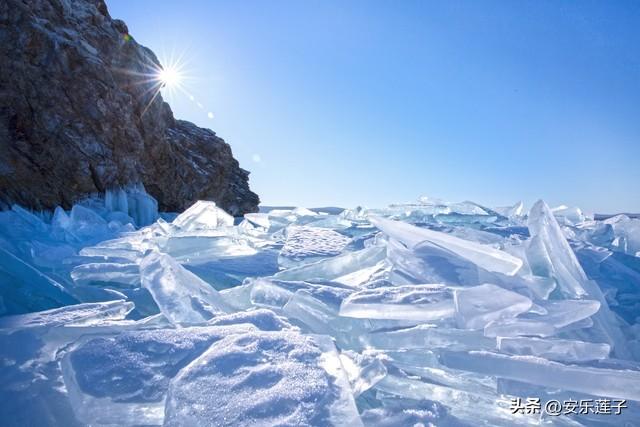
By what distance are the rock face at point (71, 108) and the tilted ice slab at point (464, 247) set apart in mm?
7075

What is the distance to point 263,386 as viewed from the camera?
0.82m

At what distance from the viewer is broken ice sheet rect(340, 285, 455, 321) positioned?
118 centimetres

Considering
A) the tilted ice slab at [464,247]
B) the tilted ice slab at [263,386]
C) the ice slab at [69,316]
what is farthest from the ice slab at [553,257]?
the ice slab at [69,316]

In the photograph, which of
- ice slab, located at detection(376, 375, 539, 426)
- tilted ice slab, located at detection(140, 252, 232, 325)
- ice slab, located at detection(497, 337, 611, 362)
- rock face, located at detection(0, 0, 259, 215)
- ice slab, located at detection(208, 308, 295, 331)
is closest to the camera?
ice slab, located at detection(376, 375, 539, 426)

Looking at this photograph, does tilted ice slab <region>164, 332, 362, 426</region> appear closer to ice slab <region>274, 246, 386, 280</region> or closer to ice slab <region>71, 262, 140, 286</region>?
ice slab <region>274, 246, 386, 280</region>

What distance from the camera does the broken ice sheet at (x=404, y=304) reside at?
1.18 metres

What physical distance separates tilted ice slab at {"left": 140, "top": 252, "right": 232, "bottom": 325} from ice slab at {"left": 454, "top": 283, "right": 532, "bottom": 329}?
2.64 feet

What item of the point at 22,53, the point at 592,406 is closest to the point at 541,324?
the point at 592,406

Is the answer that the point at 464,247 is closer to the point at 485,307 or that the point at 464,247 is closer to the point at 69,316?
the point at 485,307

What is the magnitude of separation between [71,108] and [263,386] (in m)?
9.32

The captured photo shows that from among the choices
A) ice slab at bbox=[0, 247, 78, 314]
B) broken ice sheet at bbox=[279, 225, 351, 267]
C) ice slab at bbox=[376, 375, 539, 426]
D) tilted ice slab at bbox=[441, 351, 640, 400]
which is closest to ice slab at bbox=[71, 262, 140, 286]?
ice slab at bbox=[0, 247, 78, 314]

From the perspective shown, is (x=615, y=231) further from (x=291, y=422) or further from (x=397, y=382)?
(x=291, y=422)

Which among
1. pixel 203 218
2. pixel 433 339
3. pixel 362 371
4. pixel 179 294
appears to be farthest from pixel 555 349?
pixel 203 218

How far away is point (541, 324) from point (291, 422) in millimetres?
796
